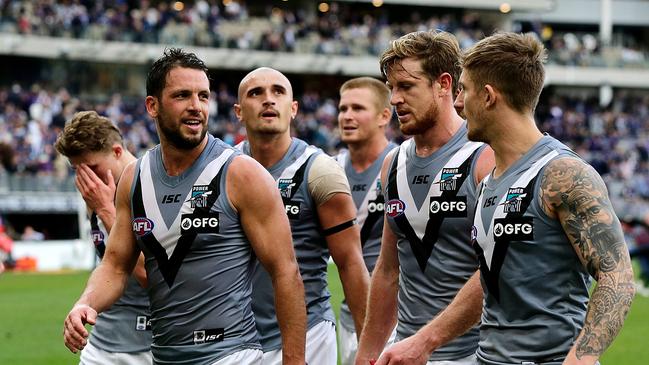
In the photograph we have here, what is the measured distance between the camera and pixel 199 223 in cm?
580

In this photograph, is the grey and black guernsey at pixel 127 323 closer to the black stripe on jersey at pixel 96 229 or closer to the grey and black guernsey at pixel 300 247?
the black stripe on jersey at pixel 96 229

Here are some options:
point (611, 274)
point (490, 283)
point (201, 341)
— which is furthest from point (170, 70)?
point (611, 274)

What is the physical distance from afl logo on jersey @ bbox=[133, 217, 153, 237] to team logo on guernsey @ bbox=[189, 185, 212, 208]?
27cm

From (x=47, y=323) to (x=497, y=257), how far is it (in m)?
15.0

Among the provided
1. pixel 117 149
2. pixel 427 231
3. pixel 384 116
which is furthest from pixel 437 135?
pixel 384 116

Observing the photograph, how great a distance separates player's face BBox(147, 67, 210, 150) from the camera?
236 inches

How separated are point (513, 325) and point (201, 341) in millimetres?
1720

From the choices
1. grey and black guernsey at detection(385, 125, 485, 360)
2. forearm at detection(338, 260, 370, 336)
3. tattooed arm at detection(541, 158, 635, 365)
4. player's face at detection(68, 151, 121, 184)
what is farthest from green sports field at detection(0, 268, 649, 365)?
tattooed arm at detection(541, 158, 635, 365)

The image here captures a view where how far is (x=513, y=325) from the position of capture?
15.7ft

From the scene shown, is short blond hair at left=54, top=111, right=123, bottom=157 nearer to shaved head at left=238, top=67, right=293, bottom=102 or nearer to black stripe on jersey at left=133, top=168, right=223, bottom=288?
shaved head at left=238, top=67, right=293, bottom=102

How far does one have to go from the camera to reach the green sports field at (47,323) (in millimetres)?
15141

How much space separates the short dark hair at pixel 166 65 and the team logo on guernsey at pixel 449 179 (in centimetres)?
139

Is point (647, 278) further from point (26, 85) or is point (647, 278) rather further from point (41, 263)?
point (26, 85)

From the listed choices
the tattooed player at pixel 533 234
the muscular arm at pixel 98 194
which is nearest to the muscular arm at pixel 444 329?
the tattooed player at pixel 533 234
